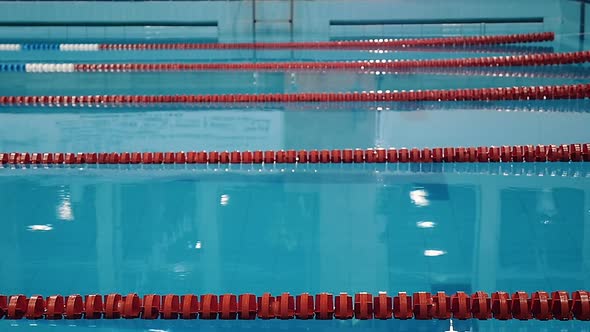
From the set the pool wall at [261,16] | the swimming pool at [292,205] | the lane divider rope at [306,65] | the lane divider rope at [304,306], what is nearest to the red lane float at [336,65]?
the lane divider rope at [306,65]

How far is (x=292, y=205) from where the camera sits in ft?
16.6

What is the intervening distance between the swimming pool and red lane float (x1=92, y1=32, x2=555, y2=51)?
318 centimetres

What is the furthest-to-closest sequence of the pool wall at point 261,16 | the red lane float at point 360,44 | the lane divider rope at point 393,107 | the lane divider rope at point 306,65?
the pool wall at point 261,16, the red lane float at point 360,44, the lane divider rope at point 306,65, the lane divider rope at point 393,107

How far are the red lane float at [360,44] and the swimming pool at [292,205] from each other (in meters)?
3.18

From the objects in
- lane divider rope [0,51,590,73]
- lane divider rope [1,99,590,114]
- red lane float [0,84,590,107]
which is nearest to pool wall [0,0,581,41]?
lane divider rope [0,51,590,73]

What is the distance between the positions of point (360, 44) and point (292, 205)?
6.95 m

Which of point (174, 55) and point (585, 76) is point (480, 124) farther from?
point (174, 55)

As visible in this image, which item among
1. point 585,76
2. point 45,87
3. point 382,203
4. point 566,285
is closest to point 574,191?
point 382,203

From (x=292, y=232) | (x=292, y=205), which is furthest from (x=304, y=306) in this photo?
(x=292, y=205)

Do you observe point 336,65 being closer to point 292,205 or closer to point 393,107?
point 393,107

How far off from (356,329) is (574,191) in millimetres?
2202

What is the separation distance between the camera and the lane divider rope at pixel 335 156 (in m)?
5.69

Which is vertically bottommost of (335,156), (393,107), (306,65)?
(335,156)

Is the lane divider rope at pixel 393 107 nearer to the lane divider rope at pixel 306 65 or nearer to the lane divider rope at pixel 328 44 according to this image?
the lane divider rope at pixel 306 65
